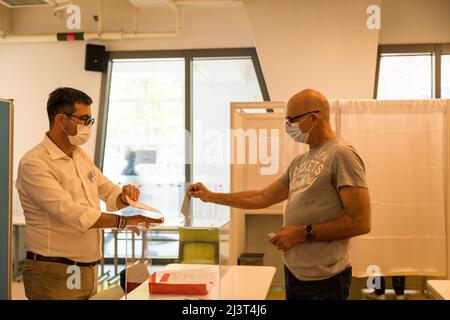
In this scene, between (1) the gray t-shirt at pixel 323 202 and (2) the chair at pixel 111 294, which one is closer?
(1) the gray t-shirt at pixel 323 202

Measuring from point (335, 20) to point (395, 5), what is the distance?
777 mm

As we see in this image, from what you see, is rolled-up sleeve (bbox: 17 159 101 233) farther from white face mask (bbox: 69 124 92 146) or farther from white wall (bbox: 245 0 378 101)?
white wall (bbox: 245 0 378 101)

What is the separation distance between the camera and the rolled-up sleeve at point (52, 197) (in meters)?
1.75

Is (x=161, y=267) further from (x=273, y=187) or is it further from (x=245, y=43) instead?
(x=245, y=43)

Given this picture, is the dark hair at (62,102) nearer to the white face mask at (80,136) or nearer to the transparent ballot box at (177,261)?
the white face mask at (80,136)

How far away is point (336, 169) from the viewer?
1.56m

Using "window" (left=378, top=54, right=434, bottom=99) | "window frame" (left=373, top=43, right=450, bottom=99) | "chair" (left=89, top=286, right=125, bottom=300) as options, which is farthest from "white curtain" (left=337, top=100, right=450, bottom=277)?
"chair" (left=89, top=286, right=125, bottom=300)

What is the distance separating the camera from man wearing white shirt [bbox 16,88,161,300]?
5.81 ft

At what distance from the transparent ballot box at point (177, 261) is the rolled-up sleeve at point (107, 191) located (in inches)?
11.4

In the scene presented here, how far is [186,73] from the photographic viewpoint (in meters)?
5.50

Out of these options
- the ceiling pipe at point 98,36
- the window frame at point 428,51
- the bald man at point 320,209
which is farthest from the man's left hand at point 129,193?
the window frame at point 428,51

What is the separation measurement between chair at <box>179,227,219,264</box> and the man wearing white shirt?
206 mm

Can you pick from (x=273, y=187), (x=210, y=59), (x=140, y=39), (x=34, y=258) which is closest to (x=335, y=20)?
(x=210, y=59)

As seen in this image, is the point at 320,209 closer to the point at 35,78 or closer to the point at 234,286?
the point at 234,286
